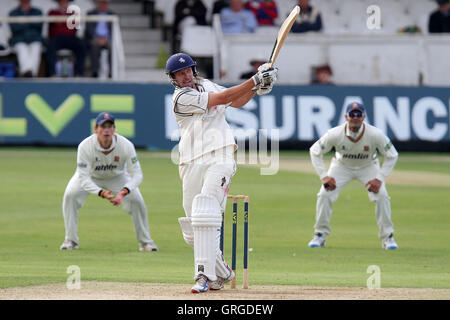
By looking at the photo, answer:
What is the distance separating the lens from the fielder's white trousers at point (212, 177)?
28.6 feet

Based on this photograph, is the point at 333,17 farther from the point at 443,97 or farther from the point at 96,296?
the point at 96,296

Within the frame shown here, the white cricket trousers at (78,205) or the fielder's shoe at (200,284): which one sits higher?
the white cricket trousers at (78,205)

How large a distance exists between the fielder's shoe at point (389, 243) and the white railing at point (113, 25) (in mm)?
13564

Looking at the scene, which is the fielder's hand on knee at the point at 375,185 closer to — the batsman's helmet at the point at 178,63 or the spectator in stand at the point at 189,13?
the batsman's helmet at the point at 178,63

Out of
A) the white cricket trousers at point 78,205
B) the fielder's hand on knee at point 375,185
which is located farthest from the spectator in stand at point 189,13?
the white cricket trousers at point 78,205

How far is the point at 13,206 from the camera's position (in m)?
16.7

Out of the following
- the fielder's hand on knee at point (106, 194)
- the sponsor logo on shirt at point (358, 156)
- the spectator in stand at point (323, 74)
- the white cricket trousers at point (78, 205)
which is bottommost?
the white cricket trousers at point (78, 205)

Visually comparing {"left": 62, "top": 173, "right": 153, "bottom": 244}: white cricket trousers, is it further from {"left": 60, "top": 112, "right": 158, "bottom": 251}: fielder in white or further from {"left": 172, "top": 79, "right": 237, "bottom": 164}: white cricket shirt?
{"left": 172, "top": 79, "right": 237, "bottom": 164}: white cricket shirt

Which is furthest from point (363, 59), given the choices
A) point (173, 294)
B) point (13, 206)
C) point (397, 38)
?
point (173, 294)

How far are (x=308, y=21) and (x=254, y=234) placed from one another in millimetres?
13357

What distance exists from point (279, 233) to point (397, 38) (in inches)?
502

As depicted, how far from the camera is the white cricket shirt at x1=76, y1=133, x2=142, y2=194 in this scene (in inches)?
496

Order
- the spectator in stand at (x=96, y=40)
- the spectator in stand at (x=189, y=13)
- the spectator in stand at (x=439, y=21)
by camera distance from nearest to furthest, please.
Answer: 1. the spectator in stand at (x=96, y=40)
2. the spectator in stand at (x=189, y=13)
3. the spectator in stand at (x=439, y=21)

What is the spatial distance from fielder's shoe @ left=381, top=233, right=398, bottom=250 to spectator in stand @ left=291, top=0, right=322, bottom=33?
13.9 meters
